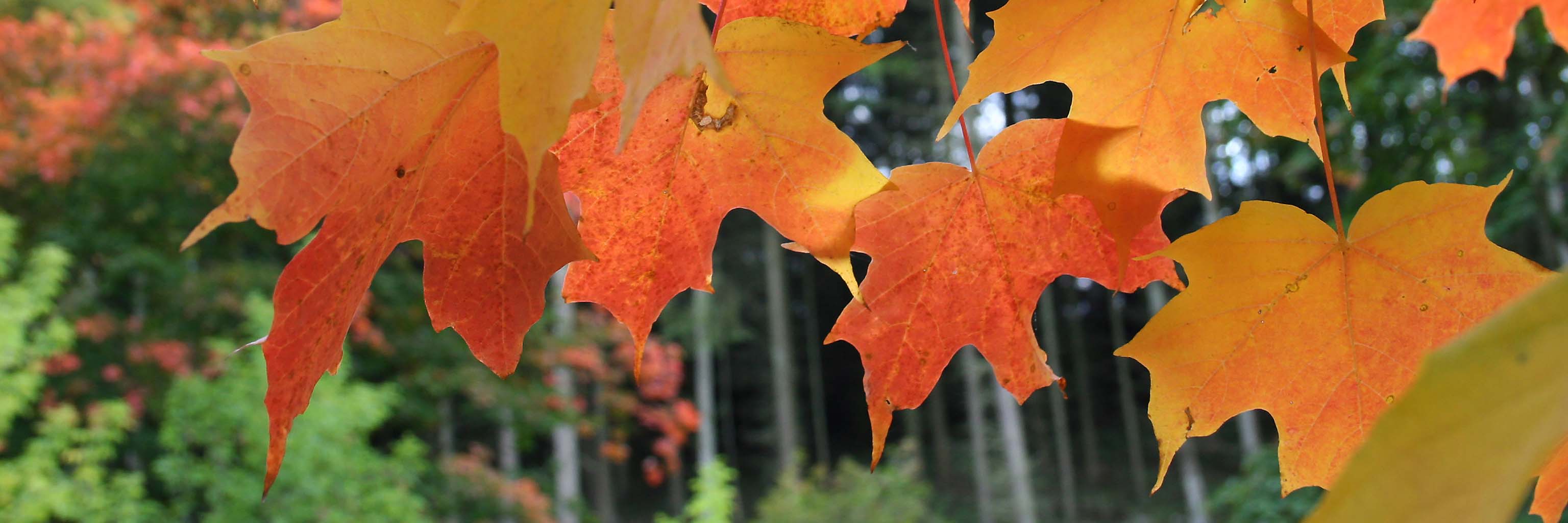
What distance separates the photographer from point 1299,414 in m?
0.46

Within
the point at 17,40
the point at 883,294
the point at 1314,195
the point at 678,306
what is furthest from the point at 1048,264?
the point at 678,306

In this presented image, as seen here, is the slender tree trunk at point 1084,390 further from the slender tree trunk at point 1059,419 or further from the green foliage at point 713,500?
the green foliage at point 713,500

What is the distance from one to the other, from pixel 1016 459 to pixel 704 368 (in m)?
3.92

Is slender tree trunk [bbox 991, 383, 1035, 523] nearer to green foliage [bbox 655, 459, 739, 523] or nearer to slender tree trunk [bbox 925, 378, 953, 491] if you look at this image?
slender tree trunk [bbox 925, 378, 953, 491]

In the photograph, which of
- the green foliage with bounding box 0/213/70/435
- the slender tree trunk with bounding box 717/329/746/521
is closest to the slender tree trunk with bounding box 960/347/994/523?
the slender tree trunk with bounding box 717/329/746/521

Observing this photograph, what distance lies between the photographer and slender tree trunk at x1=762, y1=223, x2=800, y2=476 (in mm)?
11727

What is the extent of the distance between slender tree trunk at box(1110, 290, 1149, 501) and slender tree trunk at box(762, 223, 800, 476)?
439cm

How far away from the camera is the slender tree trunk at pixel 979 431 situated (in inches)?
420

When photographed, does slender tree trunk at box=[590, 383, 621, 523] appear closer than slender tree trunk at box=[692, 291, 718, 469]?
No

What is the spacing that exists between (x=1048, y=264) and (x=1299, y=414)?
0.47ft

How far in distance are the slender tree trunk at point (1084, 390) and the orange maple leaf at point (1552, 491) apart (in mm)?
13918

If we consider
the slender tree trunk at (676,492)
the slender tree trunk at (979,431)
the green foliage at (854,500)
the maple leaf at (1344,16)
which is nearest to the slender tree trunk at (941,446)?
the slender tree trunk at (979,431)

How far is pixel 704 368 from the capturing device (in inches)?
450

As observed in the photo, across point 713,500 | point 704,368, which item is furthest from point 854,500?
point 704,368
